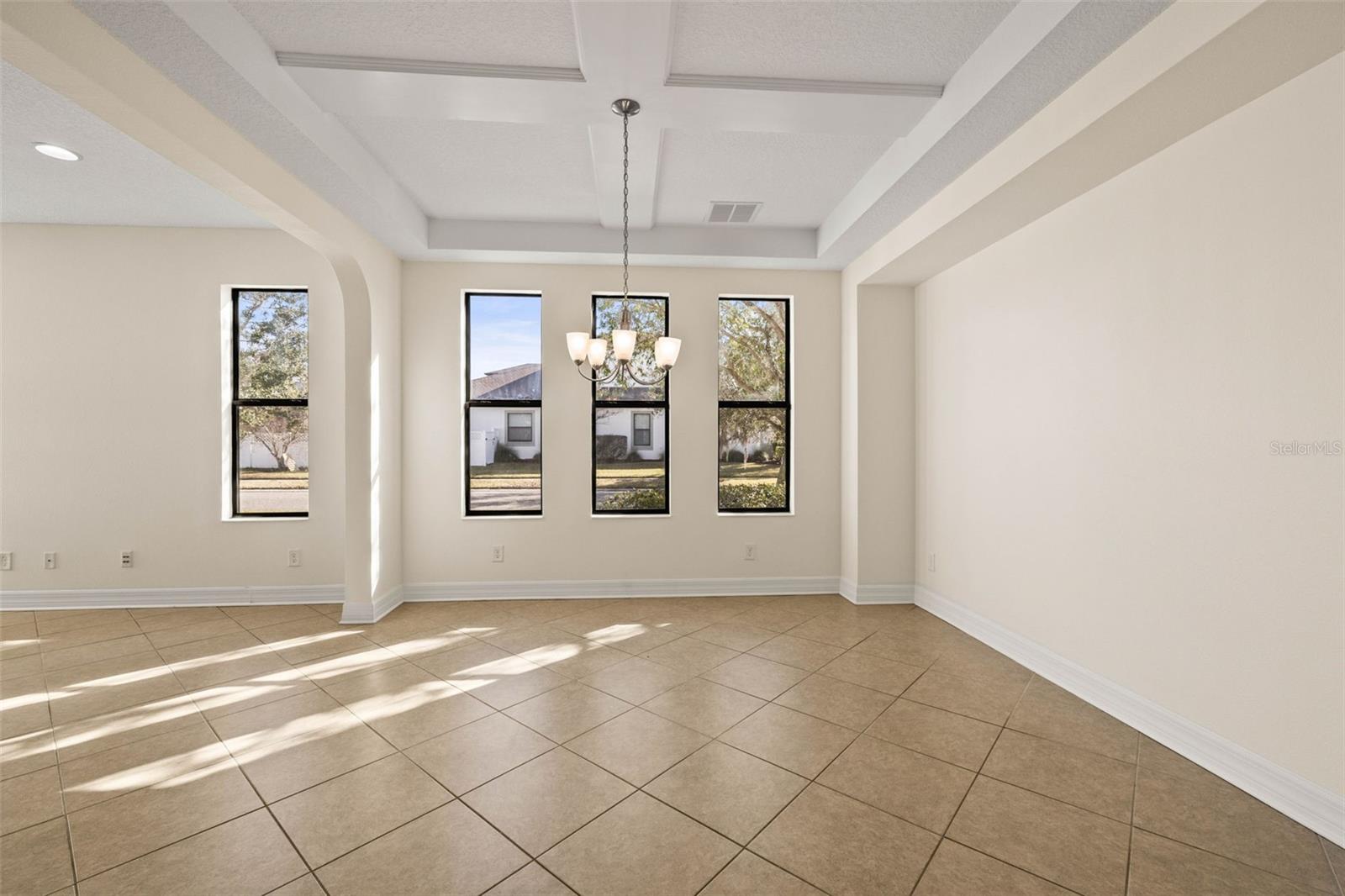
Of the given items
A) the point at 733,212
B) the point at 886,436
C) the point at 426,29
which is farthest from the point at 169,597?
the point at 886,436

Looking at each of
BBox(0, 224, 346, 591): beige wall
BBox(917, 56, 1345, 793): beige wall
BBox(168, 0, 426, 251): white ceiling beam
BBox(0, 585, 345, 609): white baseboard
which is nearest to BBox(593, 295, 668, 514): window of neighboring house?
BBox(168, 0, 426, 251): white ceiling beam

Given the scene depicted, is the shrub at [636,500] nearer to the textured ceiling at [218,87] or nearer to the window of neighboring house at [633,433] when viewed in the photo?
the window of neighboring house at [633,433]

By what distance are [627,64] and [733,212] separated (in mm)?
1992

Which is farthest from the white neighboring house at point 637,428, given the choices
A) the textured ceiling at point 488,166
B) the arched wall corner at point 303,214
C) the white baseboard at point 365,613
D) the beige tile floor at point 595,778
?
the white baseboard at point 365,613

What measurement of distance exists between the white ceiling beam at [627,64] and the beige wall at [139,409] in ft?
9.46

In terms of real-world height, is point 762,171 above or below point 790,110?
above

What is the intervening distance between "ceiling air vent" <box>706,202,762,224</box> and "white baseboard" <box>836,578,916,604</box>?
10.0ft

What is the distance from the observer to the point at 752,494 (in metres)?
5.26

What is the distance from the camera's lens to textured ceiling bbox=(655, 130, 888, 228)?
11.1 feet

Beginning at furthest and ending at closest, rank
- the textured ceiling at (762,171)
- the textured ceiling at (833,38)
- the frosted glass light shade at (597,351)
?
the textured ceiling at (762,171) → the frosted glass light shade at (597,351) → the textured ceiling at (833,38)

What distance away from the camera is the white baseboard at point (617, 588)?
4.94 metres

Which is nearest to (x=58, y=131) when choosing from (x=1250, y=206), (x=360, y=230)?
(x=360, y=230)

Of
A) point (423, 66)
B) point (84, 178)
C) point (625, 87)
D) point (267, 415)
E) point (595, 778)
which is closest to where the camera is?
point (595, 778)

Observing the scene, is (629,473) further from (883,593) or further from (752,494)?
(883,593)
